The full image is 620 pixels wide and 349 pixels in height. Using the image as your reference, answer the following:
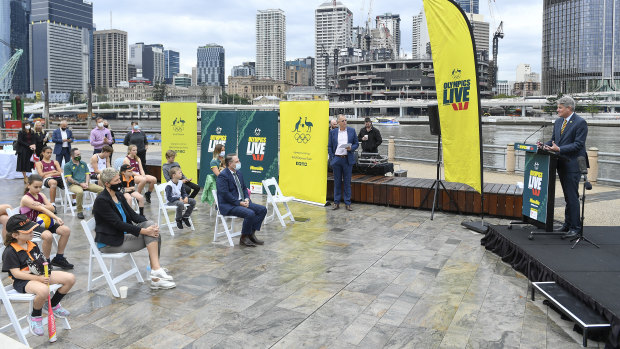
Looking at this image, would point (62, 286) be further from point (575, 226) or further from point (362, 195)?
point (362, 195)

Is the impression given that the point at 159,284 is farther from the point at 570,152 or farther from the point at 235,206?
the point at 570,152

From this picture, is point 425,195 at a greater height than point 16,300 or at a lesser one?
greater

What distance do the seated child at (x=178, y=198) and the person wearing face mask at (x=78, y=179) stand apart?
173cm

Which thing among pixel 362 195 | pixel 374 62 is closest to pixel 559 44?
pixel 374 62

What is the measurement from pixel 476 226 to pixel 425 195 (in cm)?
184

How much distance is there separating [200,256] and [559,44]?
6646 inches

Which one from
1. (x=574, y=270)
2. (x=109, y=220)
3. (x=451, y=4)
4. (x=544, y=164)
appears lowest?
(x=574, y=270)

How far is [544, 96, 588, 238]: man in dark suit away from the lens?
6039 millimetres

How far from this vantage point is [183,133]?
11.4 meters

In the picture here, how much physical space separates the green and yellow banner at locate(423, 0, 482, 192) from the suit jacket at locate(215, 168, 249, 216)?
3482 mm

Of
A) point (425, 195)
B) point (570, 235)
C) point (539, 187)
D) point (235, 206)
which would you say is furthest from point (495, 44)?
point (235, 206)

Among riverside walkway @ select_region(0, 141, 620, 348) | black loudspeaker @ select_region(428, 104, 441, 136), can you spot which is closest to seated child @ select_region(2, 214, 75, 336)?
riverside walkway @ select_region(0, 141, 620, 348)

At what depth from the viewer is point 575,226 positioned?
617 cm

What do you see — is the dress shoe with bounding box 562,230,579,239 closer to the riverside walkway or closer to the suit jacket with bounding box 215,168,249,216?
the riverside walkway
